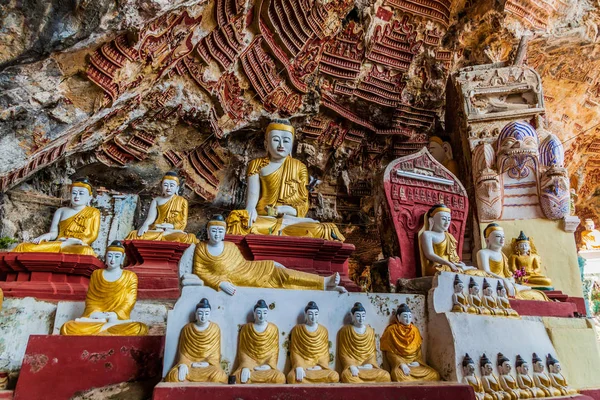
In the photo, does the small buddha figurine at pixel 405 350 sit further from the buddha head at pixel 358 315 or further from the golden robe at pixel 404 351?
the buddha head at pixel 358 315

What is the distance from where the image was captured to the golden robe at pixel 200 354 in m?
2.62

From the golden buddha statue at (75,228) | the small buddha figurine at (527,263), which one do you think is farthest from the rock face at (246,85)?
the small buddha figurine at (527,263)

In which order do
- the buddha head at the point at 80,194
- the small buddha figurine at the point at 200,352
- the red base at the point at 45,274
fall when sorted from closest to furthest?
1. the small buddha figurine at the point at 200,352
2. the red base at the point at 45,274
3. the buddha head at the point at 80,194

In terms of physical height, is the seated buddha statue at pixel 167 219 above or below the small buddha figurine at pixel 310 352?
above

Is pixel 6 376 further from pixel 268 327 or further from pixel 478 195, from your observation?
pixel 478 195

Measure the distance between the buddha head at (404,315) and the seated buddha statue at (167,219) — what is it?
2.46 m

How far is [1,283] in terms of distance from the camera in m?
4.05

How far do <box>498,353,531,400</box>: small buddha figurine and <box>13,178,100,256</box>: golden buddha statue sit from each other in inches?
143

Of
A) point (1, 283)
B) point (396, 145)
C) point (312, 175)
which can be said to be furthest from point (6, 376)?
point (396, 145)

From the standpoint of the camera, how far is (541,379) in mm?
3447

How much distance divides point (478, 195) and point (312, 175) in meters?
4.58

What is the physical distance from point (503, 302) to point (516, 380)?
0.65 m

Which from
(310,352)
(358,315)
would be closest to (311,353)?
(310,352)

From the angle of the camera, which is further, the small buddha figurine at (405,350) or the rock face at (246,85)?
the rock face at (246,85)
